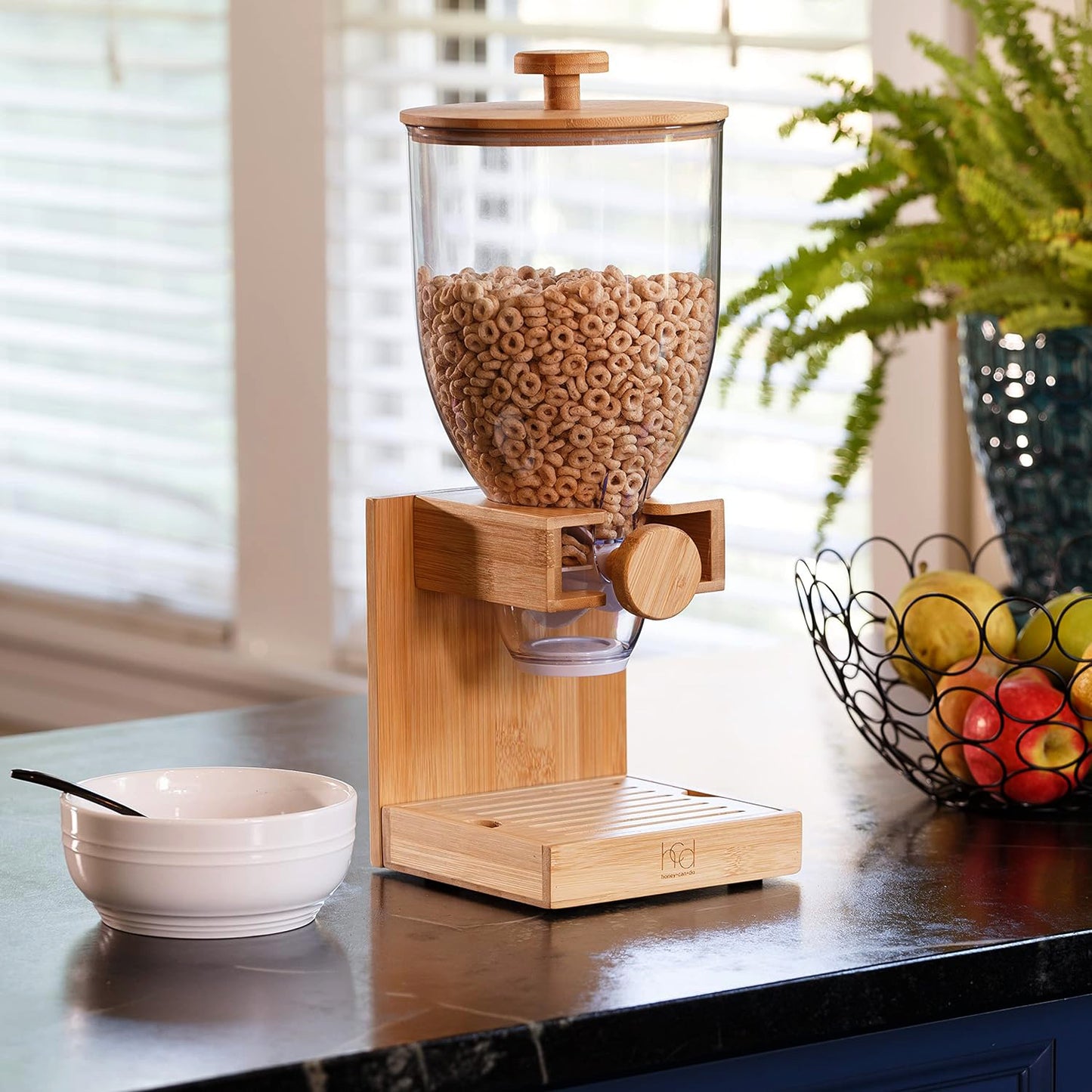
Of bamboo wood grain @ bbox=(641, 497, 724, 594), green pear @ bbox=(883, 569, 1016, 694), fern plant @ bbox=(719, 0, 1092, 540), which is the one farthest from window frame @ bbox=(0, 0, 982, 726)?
bamboo wood grain @ bbox=(641, 497, 724, 594)

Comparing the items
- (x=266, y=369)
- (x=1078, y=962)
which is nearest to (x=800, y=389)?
(x=1078, y=962)

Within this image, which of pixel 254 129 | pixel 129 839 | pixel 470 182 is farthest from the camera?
pixel 254 129

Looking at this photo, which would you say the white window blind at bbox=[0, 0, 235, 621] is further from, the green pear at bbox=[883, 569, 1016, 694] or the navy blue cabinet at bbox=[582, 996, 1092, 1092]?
the navy blue cabinet at bbox=[582, 996, 1092, 1092]

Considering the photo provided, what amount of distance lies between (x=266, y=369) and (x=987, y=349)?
130 cm

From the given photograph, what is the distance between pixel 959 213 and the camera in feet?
4.97

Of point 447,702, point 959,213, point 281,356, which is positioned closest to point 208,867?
point 447,702

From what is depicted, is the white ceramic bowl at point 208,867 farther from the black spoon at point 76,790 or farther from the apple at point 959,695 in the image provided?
the apple at point 959,695

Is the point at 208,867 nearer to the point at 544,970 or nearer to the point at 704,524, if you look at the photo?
the point at 544,970

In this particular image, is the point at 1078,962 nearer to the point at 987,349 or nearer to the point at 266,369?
the point at 987,349

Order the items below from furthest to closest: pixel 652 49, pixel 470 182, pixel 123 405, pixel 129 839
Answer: pixel 123 405 → pixel 652 49 → pixel 470 182 → pixel 129 839

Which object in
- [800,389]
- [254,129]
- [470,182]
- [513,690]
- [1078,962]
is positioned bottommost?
[1078,962]

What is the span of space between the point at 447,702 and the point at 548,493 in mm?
145

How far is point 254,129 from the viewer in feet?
8.46

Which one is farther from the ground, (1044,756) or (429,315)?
(429,315)
